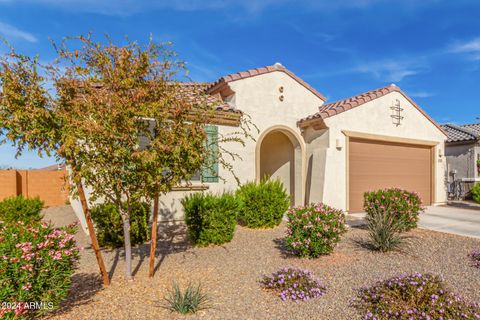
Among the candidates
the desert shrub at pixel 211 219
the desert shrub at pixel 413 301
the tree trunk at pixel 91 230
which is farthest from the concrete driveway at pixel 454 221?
the tree trunk at pixel 91 230

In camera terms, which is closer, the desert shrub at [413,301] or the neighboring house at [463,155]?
the desert shrub at [413,301]

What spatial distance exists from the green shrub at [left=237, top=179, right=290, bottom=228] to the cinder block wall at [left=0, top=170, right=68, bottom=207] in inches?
453

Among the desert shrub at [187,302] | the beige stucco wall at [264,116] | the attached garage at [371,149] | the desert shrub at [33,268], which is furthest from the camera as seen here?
the attached garage at [371,149]

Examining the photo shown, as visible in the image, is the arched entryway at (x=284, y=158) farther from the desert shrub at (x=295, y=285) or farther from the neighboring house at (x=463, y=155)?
the neighboring house at (x=463, y=155)

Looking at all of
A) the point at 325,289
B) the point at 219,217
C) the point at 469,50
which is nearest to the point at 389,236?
the point at 325,289

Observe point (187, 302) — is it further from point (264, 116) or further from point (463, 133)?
point (463, 133)

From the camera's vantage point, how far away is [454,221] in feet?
32.2

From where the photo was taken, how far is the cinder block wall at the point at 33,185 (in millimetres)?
15219

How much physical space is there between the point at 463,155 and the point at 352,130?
412 inches

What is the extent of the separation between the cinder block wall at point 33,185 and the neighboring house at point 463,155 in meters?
22.2

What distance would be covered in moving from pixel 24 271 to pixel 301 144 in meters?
9.79

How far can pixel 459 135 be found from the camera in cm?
1805

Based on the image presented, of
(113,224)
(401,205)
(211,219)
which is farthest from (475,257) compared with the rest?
(113,224)

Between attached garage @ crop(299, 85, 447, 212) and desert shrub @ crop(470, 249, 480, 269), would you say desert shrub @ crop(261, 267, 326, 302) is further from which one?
attached garage @ crop(299, 85, 447, 212)
